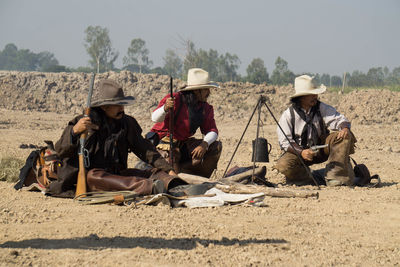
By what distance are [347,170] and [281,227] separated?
2.68m

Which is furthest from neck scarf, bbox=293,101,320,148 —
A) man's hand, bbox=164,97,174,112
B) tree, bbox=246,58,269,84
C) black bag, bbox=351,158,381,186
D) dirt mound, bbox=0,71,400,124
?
tree, bbox=246,58,269,84

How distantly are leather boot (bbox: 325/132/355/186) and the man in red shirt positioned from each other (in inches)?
55.5

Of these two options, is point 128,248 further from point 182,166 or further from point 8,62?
point 8,62

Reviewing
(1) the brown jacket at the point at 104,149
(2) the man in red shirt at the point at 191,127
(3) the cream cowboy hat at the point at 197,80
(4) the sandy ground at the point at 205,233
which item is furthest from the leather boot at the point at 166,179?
(3) the cream cowboy hat at the point at 197,80

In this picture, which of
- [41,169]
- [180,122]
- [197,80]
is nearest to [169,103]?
[180,122]

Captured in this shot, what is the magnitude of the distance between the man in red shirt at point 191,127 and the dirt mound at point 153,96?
14.6m

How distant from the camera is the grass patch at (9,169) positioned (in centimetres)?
706

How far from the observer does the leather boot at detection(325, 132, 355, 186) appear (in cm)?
702

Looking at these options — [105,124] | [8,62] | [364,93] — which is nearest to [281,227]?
[105,124]

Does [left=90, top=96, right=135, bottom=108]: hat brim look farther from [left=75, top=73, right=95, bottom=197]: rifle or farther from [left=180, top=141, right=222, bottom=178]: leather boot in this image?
[left=180, top=141, right=222, bottom=178]: leather boot

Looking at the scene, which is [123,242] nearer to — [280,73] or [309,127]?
[309,127]

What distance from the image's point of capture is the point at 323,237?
4.41 metres

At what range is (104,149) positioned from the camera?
5.71m

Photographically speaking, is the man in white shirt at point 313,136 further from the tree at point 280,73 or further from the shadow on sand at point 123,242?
the tree at point 280,73
